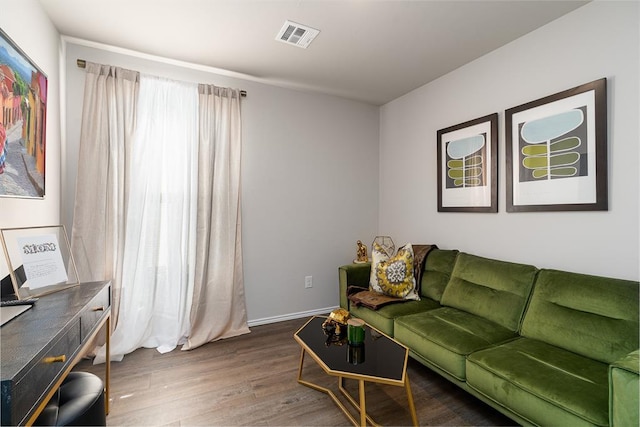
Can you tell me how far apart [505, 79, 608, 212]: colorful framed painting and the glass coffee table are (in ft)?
5.06

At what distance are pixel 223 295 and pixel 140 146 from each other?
5.20ft

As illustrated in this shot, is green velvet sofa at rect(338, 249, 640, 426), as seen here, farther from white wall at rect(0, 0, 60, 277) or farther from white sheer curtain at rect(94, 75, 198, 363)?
white wall at rect(0, 0, 60, 277)

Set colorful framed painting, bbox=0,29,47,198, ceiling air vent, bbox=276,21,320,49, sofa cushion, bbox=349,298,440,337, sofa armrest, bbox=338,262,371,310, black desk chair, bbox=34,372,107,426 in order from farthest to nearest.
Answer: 1. sofa armrest, bbox=338,262,371,310
2. sofa cushion, bbox=349,298,440,337
3. ceiling air vent, bbox=276,21,320,49
4. colorful framed painting, bbox=0,29,47,198
5. black desk chair, bbox=34,372,107,426

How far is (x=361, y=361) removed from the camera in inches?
62.5

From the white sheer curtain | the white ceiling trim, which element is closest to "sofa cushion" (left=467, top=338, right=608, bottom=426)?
the white sheer curtain

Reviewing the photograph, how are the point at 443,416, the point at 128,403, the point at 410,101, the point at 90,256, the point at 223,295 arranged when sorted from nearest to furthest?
the point at 443,416, the point at 128,403, the point at 90,256, the point at 223,295, the point at 410,101

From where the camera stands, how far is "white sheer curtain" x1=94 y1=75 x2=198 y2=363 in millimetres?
2510

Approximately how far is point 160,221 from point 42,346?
1.79m

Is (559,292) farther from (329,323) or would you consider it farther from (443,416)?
(329,323)

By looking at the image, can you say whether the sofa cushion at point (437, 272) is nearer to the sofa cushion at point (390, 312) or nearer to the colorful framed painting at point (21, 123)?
the sofa cushion at point (390, 312)

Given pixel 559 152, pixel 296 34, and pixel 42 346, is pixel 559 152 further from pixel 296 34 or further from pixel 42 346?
pixel 42 346

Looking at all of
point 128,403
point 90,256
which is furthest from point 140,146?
point 128,403

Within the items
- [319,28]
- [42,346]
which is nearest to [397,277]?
[319,28]

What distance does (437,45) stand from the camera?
237 cm
